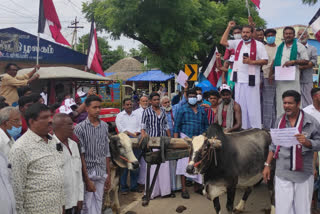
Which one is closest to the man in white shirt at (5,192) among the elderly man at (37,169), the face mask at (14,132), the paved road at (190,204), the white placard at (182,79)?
the elderly man at (37,169)

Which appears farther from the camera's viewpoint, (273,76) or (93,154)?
(273,76)

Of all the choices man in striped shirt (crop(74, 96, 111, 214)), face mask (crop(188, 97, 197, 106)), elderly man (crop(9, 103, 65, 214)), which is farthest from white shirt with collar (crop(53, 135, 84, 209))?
face mask (crop(188, 97, 197, 106))

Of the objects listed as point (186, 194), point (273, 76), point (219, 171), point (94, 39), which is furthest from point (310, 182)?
point (94, 39)

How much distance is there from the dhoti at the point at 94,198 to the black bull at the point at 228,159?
1356mm

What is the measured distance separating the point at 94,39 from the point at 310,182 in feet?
32.6

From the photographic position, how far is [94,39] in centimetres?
1194

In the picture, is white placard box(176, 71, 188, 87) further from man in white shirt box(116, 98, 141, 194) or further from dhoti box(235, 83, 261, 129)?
dhoti box(235, 83, 261, 129)

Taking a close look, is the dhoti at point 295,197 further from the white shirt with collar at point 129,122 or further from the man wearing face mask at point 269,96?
the white shirt with collar at point 129,122

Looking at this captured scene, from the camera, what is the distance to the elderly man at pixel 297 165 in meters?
3.67

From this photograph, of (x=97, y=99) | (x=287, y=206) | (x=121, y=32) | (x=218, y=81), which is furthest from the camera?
(x=121, y=32)

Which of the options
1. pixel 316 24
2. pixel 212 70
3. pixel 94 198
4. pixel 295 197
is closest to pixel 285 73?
pixel 316 24

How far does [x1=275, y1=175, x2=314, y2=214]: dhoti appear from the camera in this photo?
3.71 meters

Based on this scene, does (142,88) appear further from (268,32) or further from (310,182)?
(310,182)

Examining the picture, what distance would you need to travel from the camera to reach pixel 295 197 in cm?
374
